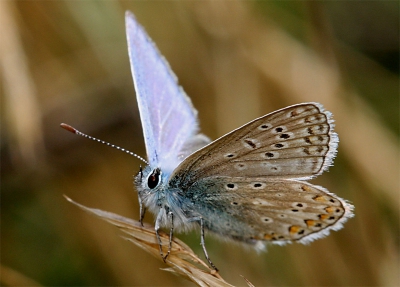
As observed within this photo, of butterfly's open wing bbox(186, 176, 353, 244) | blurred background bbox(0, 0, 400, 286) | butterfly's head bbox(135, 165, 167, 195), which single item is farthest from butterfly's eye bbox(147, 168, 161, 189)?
blurred background bbox(0, 0, 400, 286)

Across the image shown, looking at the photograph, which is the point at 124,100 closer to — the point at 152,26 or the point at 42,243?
the point at 152,26

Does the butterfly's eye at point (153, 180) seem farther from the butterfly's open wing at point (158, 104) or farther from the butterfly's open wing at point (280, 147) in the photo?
the butterfly's open wing at point (280, 147)

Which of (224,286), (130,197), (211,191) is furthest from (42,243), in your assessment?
(224,286)

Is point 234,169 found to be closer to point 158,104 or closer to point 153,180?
point 153,180

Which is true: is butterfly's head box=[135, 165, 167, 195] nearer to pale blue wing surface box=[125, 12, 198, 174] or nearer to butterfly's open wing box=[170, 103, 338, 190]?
pale blue wing surface box=[125, 12, 198, 174]

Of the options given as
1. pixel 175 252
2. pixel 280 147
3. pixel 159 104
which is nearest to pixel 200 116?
pixel 159 104
